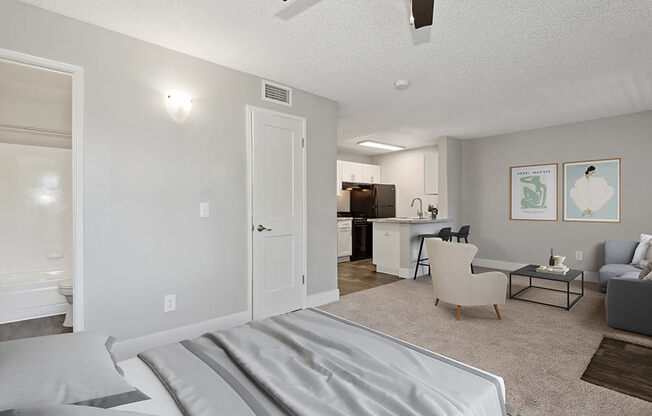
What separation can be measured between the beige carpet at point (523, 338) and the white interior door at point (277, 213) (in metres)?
0.68

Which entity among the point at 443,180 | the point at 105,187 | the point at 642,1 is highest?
the point at 642,1

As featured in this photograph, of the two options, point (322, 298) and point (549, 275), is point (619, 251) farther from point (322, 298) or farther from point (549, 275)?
point (322, 298)

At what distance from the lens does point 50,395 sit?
0.93 meters

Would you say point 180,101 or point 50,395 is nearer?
point 50,395

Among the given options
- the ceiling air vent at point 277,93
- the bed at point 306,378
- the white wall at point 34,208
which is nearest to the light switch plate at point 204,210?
the ceiling air vent at point 277,93

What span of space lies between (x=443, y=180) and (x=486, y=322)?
3.33 m

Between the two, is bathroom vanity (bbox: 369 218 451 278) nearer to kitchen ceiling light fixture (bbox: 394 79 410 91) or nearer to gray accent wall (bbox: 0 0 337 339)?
kitchen ceiling light fixture (bbox: 394 79 410 91)

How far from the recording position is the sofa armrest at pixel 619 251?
429 centimetres

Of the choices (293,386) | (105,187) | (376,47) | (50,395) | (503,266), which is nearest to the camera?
(50,395)

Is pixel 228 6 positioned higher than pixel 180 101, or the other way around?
pixel 228 6

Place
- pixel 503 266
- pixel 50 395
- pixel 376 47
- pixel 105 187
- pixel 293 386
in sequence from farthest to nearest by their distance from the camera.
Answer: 1. pixel 503 266
2. pixel 376 47
3. pixel 105 187
4. pixel 293 386
5. pixel 50 395

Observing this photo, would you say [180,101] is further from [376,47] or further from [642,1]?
[642,1]

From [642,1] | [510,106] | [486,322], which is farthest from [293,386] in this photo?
[510,106]

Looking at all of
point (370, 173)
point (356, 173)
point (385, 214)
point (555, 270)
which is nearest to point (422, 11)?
point (555, 270)
